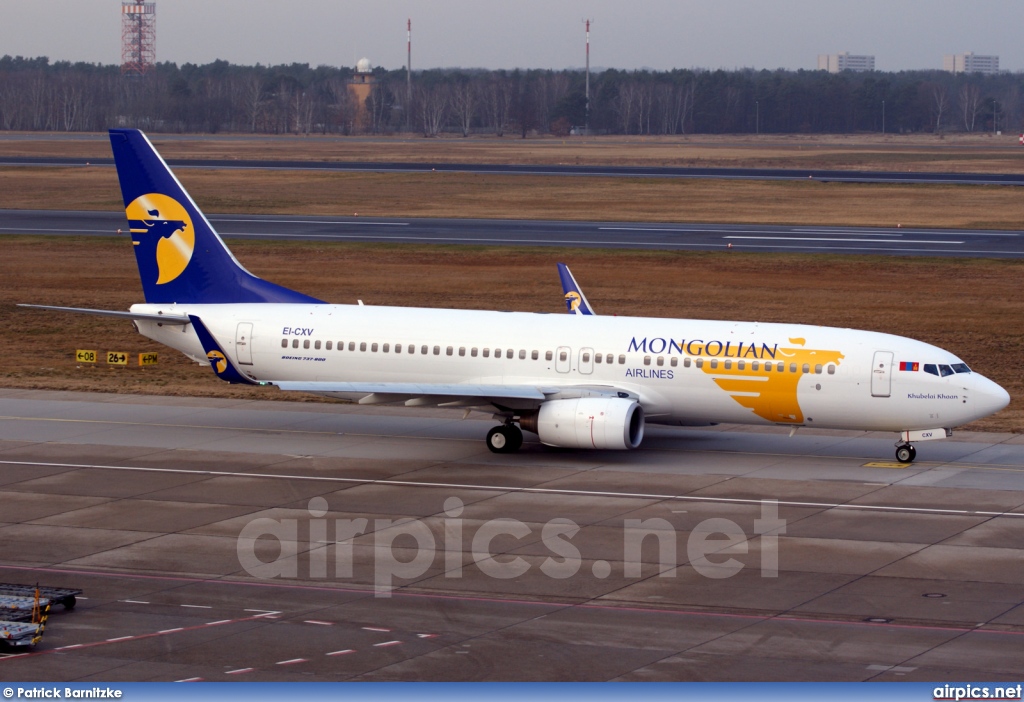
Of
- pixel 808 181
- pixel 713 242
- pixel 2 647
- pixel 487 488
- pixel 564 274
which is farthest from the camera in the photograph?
pixel 808 181

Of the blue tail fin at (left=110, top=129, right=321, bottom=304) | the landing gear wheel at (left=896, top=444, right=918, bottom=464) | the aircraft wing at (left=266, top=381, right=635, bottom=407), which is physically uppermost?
the blue tail fin at (left=110, top=129, right=321, bottom=304)

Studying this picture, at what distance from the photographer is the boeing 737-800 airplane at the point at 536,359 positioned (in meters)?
33.1

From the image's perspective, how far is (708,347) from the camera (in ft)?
112

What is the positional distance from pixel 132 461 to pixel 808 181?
9285 cm

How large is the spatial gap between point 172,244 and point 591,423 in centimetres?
1429

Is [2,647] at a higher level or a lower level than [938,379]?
lower

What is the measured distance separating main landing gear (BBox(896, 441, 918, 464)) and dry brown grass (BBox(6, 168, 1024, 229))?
5857 cm

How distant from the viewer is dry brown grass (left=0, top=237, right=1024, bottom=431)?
48.1 m

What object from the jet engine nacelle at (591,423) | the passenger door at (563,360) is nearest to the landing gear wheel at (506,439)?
the jet engine nacelle at (591,423)

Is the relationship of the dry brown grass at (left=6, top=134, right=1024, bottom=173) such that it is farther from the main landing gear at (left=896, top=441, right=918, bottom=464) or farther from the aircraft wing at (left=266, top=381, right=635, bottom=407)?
the aircraft wing at (left=266, top=381, right=635, bottom=407)

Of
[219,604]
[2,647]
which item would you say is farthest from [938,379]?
[2,647]

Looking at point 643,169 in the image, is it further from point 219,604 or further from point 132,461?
point 219,604

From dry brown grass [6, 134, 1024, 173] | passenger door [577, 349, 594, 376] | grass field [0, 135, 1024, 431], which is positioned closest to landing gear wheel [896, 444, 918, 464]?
grass field [0, 135, 1024, 431]

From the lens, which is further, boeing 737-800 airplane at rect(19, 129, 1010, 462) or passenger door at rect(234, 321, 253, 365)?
passenger door at rect(234, 321, 253, 365)
